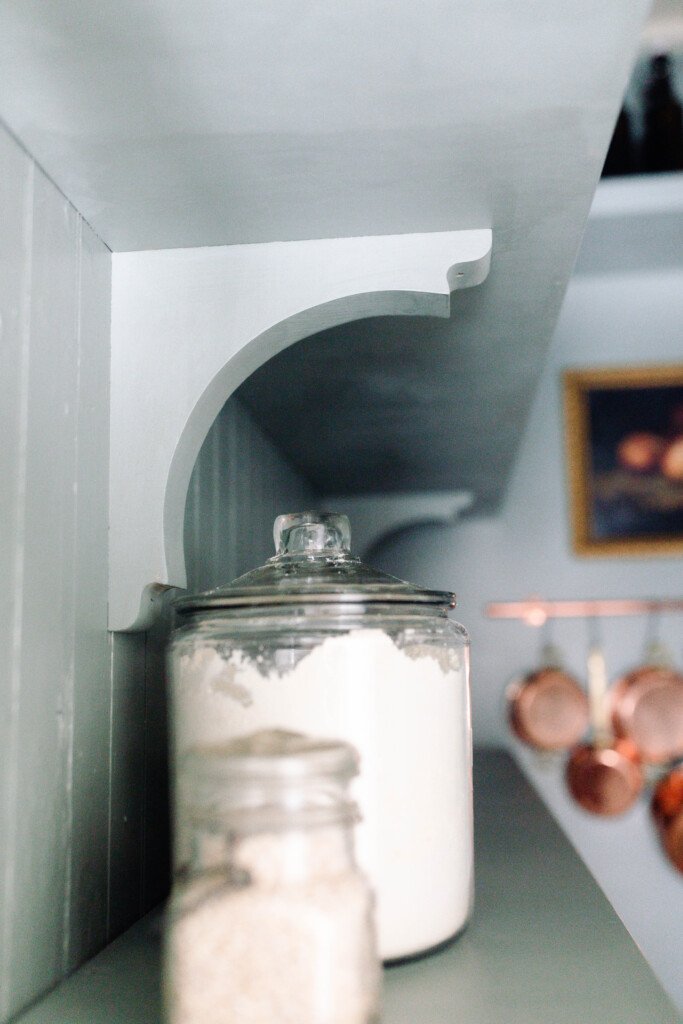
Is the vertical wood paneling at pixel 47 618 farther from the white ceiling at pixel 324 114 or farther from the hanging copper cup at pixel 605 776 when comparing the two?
the hanging copper cup at pixel 605 776

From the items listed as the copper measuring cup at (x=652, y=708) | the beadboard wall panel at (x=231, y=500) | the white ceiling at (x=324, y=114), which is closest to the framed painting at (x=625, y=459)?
the copper measuring cup at (x=652, y=708)

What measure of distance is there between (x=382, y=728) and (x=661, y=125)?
1.92 metres

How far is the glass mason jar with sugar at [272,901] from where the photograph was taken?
295 mm

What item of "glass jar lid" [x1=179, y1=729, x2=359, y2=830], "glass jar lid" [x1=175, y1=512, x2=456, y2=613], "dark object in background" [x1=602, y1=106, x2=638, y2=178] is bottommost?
"glass jar lid" [x1=179, y1=729, x2=359, y2=830]

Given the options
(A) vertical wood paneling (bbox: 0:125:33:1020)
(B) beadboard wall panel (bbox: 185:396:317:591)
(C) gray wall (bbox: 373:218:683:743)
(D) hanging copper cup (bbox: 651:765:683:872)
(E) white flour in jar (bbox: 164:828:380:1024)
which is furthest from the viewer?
(C) gray wall (bbox: 373:218:683:743)

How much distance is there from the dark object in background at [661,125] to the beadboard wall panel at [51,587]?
5.68ft

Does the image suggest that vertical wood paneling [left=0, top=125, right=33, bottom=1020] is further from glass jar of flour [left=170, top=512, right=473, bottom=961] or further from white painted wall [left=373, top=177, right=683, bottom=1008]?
white painted wall [left=373, top=177, right=683, bottom=1008]

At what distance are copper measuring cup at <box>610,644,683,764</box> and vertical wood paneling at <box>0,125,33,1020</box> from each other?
1.70m

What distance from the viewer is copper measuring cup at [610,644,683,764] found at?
6.16 ft

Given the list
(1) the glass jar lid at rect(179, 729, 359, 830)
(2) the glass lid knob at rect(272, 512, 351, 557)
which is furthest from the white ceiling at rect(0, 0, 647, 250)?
(1) the glass jar lid at rect(179, 729, 359, 830)

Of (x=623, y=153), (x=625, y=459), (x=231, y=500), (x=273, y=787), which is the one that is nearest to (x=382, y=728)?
(x=273, y=787)

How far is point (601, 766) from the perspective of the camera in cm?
189

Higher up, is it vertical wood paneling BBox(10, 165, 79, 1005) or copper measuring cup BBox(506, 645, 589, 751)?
vertical wood paneling BBox(10, 165, 79, 1005)

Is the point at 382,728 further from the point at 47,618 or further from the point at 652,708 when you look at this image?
the point at 652,708
